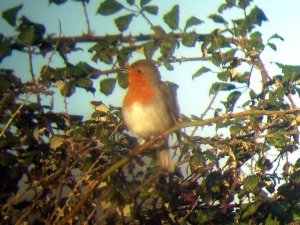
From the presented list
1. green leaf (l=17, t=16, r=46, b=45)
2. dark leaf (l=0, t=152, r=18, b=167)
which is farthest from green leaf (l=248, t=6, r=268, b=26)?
dark leaf (l=0, t=152, r=18, b=167)

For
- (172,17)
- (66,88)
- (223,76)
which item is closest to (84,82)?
(66,88)

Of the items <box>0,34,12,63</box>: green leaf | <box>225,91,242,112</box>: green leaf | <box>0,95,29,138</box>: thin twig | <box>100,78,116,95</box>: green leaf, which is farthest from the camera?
<box>225,91,242,112</box>: green leaf

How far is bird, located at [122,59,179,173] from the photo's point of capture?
176 inches

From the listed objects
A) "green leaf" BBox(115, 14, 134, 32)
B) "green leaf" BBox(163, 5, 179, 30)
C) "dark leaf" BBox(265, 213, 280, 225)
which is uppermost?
"green leaf" BBox(163, 5, 179, 30)

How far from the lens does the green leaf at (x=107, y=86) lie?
3.30 meters

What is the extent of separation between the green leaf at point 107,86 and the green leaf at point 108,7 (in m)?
0.44

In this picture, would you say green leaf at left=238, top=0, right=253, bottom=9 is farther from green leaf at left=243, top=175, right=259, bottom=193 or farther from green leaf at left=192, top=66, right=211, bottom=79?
green leaf at left=243, top=175, right=259, bottom=193

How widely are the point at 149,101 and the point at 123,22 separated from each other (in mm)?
1464

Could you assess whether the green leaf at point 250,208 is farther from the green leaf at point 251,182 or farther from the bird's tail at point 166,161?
the bird's tail at point 166,161

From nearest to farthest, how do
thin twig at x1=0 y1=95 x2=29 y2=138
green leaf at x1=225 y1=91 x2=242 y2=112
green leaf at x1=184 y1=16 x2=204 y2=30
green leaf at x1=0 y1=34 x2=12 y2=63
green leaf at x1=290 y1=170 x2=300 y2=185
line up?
thin twig at x1=0 y1=95 x2=29 y2=138 → green leaf at x1=0 y1=34 x2=12 y2=63 → green leaf at x1=184 y1=16 x2=204 y2=30 → green leaf at x1=290 y1=170 x2=300 y2=185 → green leaf at x1=225 y1=91 x2=242 y2=112

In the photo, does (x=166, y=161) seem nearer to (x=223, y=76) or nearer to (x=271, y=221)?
(x=223, y=76)

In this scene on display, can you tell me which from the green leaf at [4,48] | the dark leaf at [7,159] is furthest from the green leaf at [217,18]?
the dark leaf at [7,159]

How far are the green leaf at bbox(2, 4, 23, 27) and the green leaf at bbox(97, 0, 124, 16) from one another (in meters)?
0.51

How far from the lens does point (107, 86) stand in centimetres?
332
